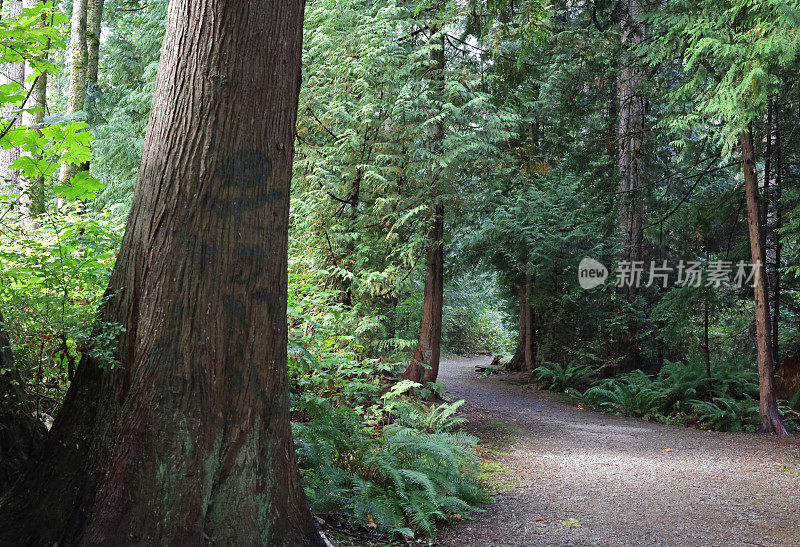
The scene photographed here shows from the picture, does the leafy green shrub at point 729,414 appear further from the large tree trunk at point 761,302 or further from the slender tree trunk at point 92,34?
the slender tree trunk at point 92,34

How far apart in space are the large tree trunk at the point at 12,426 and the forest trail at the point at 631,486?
288 centimetres

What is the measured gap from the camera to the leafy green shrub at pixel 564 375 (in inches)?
588

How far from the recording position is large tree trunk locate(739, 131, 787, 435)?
9.81 meters

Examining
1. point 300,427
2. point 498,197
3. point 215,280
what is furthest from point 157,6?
point 215,280

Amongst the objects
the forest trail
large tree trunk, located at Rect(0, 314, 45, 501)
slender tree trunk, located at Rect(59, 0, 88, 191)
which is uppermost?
→ slender tree trunk, located at Rect(59, 0, 88, 191)

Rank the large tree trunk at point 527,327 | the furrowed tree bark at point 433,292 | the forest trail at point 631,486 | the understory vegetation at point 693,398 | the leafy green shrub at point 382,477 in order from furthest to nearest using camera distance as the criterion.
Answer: the large tree trunk at point 527,327
the understory vegetation at point 693,398
the furrowed tree bark at point 433,292
the forest trail at point 631,486
the leafy green shrub at point 382,477

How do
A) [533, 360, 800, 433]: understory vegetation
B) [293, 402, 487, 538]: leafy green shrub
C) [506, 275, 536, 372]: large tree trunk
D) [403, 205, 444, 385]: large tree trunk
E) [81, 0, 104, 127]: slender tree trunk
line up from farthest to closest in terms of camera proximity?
[506, 275, 536, 372]: large tree trunk, [533, 360, 800, 433]: understory vegetation, [403, 205, 444, 385]: large tree trunk, [81, 0, 104, 127]: slender tree trunk, [293, 402, 487, 538]: leafy green shrub

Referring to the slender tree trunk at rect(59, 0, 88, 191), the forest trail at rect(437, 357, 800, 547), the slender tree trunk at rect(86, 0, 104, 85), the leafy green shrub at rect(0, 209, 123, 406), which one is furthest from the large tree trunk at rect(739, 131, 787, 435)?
the slender tree trunk at rect(86, 0, 104, 85)

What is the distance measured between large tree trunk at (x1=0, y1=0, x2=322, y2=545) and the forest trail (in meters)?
2.13

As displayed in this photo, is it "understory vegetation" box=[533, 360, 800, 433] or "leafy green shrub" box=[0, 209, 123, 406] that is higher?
"leafy green shrub" box=[0, 209, 123, 406]

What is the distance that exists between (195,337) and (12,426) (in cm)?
125

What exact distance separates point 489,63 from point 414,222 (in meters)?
4.03

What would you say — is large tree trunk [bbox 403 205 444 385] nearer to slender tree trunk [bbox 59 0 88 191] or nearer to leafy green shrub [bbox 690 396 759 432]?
leafy green shrub [bbox 690 396 759 432]

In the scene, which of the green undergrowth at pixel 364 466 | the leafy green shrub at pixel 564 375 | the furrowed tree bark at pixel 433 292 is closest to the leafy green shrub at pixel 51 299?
the green undergrowth at pixel 364 466
